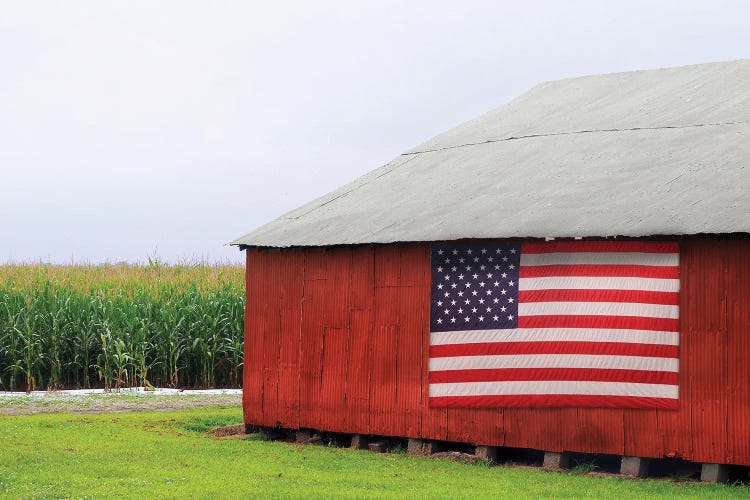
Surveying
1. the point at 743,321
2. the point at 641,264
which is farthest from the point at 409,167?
the point at 743,321

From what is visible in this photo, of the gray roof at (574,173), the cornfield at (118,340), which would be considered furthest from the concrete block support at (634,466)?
the cornfield at (118,340)

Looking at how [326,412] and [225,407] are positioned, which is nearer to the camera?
[326,412]

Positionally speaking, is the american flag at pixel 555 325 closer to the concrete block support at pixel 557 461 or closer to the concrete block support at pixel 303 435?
the concrete block support at pixel 557 461

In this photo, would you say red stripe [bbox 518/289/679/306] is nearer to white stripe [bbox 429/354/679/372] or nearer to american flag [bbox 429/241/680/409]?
american flag [bbox 429/241/680/409]

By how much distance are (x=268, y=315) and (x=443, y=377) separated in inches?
152

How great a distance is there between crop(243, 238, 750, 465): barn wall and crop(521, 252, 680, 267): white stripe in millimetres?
235

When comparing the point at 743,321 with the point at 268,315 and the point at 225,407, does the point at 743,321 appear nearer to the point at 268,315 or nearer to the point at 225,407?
the point at 268,315

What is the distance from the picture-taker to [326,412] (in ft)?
61.1

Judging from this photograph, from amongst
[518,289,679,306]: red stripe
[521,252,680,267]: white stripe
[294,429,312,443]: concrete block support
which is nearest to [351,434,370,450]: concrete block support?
[294,429,312,443]: concrete block support

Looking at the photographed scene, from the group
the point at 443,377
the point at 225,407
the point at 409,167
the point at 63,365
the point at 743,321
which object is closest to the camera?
the point at 743,321

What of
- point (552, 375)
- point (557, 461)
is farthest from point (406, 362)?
point (557, 461)

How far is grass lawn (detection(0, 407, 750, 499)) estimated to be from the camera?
13.7 metres

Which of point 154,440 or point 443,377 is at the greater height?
point 443,377

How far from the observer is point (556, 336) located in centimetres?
1597
